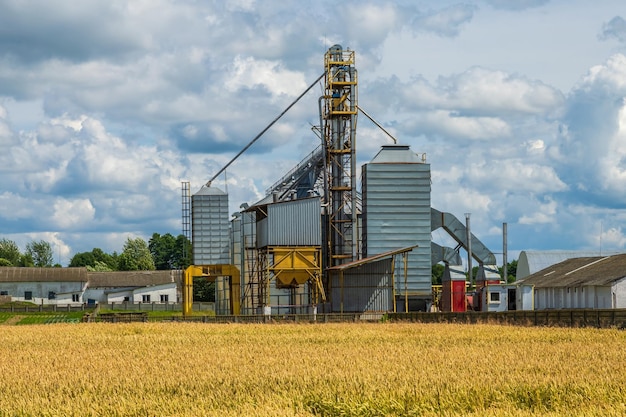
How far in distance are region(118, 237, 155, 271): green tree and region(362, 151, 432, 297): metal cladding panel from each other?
9605 cm

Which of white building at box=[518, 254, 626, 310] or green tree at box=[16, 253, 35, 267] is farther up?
green tree at box=[16, 253, 35, 267]

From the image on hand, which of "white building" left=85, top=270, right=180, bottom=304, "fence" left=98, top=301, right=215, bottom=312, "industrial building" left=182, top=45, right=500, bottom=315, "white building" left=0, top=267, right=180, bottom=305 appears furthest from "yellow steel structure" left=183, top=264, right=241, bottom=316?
"white building" left=0, top=267, right=180, bottom=305

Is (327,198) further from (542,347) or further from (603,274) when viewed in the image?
(542,347)

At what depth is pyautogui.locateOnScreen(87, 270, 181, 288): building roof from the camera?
12369 cm

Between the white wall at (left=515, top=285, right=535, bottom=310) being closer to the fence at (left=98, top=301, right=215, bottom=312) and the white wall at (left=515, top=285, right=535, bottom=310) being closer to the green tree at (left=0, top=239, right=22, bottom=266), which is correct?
the fence at (left=98, top=301, right=215, bottom=312)

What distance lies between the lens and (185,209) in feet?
262

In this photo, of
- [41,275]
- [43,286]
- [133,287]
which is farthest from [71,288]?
[133,287]

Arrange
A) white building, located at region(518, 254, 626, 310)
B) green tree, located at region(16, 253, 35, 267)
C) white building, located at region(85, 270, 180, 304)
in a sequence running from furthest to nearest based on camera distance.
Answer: green tree, located at region(16, 253, 35, 267), white building, located at region(85, 270, 180, 304), white building, located at region(518, 254, 626, 310)

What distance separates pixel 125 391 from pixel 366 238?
48158 millimetres

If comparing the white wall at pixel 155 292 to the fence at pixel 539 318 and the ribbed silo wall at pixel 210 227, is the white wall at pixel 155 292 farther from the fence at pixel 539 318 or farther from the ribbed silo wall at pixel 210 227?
the fence at pixel 539 318

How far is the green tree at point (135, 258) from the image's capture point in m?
161

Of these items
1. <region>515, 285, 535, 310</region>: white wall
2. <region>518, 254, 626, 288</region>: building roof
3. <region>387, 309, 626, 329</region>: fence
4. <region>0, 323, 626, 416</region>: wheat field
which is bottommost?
<region>0, 323, 626, 416</region>: wheat field

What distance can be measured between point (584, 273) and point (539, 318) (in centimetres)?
1471

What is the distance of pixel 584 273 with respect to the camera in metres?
63.8
